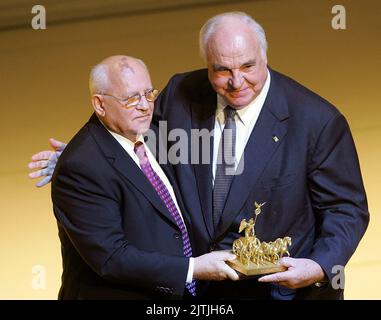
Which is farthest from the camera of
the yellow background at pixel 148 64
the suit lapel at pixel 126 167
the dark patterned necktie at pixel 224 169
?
the yellow background at pixel 148 64

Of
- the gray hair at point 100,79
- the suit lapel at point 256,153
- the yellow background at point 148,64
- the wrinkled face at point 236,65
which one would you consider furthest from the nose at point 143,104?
the yellow background at point 148,64

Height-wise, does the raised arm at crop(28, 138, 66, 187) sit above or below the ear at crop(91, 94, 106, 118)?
below

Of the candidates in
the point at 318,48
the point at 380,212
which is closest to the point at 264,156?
the point at 380,212

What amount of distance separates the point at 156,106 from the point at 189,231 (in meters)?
0.43

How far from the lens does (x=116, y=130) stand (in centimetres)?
307

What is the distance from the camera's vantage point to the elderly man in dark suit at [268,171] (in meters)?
3.04

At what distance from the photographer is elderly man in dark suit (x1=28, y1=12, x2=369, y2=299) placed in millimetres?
3045

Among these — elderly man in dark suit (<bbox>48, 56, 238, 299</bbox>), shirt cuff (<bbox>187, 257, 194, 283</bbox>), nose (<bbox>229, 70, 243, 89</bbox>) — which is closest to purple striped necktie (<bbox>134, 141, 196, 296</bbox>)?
elderly man in dark suit (<bbox>48, 56, 238, 299</bbox>)

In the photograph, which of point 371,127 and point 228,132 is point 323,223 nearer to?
point 228,132

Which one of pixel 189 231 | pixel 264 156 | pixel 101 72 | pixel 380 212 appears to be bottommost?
pixel 380 212

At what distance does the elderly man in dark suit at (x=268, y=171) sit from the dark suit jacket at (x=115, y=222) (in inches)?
6.2

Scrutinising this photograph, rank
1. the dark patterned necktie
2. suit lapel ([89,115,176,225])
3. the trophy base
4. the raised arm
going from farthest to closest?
the raised arm → the dark patterned necktie → suit lapel ([89,115,176,225]) → the trophy base

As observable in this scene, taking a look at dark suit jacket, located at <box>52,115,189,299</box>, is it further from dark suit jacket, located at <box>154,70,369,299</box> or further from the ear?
dark suit jacket, located at <box>154,70,369,299</box>

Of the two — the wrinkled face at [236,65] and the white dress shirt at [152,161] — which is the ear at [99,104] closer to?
the white dress shirt at [152,161]
